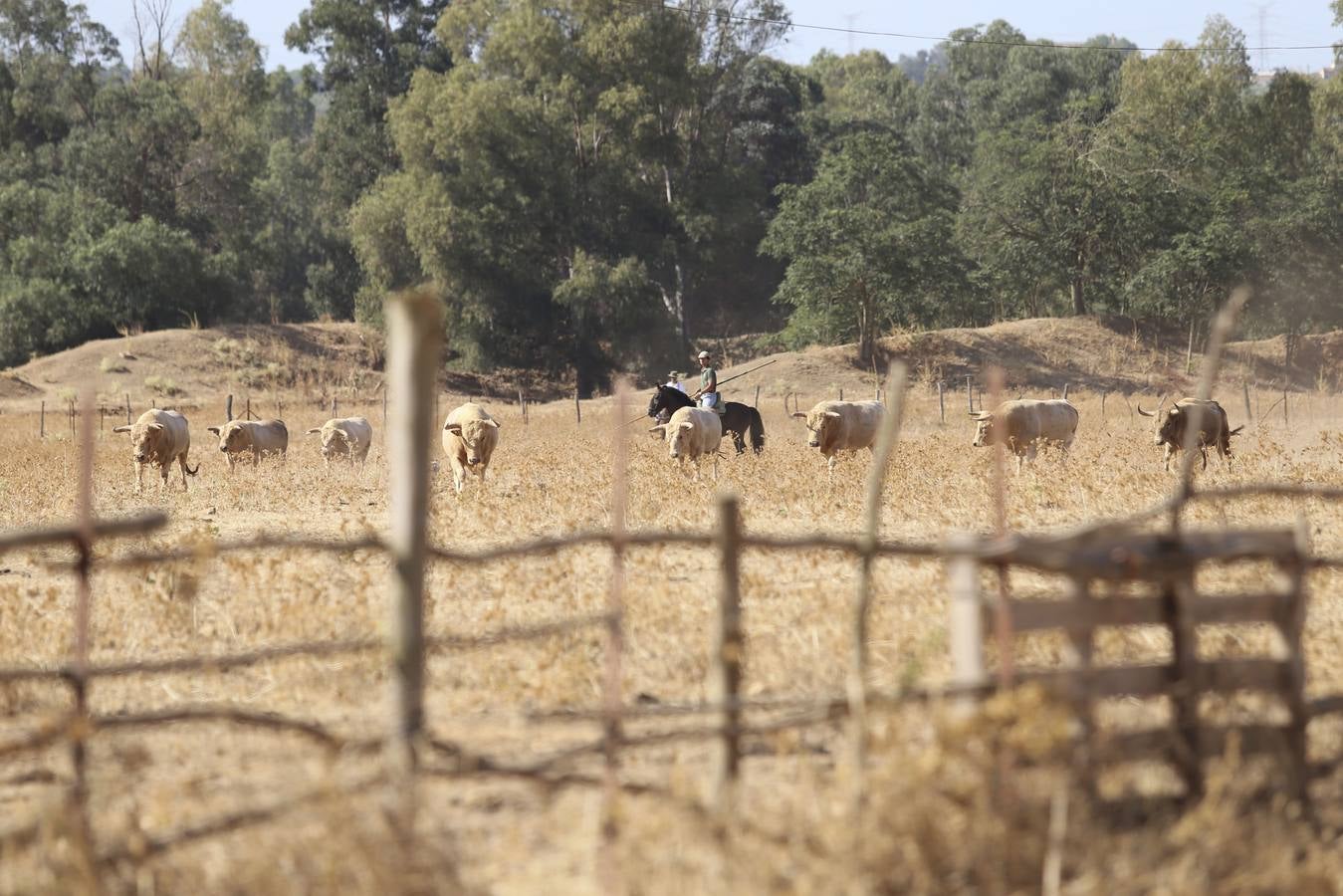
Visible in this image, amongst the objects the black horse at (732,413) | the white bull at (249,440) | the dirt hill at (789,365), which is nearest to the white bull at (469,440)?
the black horse at (732,413)

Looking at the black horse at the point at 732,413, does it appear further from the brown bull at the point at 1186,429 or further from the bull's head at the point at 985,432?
the brown bull at the point at 1186,429

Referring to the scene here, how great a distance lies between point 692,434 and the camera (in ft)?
66.6

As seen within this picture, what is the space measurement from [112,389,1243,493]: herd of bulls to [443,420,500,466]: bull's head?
13 mm

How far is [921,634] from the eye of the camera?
8.19 metres

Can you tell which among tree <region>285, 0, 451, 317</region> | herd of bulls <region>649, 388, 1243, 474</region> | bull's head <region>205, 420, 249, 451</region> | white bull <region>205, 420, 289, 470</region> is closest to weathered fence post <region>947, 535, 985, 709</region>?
herd of bulls <region>649, 388, 1243, 474</region>

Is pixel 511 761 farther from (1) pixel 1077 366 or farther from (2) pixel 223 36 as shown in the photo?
(2) pixel 223 36

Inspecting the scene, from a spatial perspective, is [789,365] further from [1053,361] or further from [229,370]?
[229,370]

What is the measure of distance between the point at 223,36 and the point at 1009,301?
122 feet

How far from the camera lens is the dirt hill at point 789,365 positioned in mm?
43469

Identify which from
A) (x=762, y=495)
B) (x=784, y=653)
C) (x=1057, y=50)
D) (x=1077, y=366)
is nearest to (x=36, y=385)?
(x=1077, y=366)

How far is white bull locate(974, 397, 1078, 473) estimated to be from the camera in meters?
21.6

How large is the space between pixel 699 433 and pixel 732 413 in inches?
122

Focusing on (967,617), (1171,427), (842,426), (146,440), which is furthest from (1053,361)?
(967,617)

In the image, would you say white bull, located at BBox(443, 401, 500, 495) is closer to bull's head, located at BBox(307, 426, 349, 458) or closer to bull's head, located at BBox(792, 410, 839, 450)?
bull's head, located at BBox(307, 426, 349, 458)
